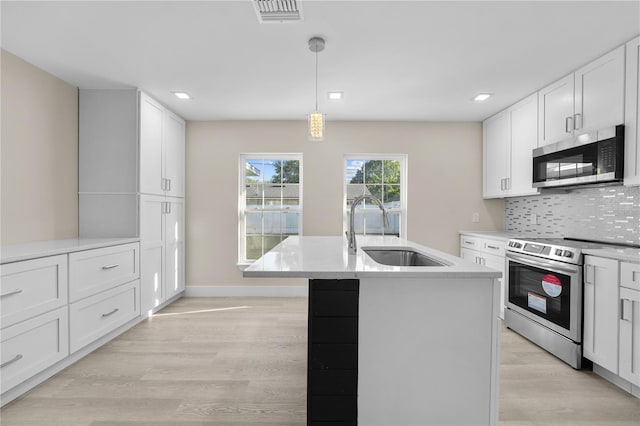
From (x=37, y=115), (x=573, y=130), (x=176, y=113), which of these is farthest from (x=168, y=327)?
(x=573, y=130)

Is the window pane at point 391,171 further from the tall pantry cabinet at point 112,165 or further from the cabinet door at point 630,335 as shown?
the tall pantry cabinet at point 112,165

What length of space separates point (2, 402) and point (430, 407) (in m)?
2.41

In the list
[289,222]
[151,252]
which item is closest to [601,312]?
[289,222]

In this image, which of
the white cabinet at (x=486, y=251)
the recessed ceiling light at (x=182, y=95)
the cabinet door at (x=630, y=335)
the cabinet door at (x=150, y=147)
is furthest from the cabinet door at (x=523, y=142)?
the cabinet door at (x=150, y=147)

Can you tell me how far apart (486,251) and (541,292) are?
1.00m

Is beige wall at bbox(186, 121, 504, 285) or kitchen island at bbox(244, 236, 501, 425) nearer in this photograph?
kitchen island at bbox(244, 236, 501, 425)

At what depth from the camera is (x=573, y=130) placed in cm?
279

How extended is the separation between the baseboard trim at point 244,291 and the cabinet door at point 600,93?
3.44 metres

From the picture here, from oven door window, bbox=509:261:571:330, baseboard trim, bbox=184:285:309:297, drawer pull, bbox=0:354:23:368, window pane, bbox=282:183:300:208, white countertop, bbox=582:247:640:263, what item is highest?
window pane, bbox=282:183:300:208

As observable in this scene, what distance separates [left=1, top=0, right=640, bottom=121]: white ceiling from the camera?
202 cm

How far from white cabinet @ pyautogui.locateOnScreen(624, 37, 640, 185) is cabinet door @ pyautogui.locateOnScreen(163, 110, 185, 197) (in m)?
4.20

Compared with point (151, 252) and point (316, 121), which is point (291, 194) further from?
point (316, 121)

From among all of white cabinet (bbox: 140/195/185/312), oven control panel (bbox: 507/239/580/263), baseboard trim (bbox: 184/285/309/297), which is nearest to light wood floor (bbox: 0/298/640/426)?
white cabinet (bbox: 140/195/185/312)

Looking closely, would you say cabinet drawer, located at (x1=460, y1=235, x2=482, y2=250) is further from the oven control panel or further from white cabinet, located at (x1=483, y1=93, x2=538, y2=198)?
the oven control panel
